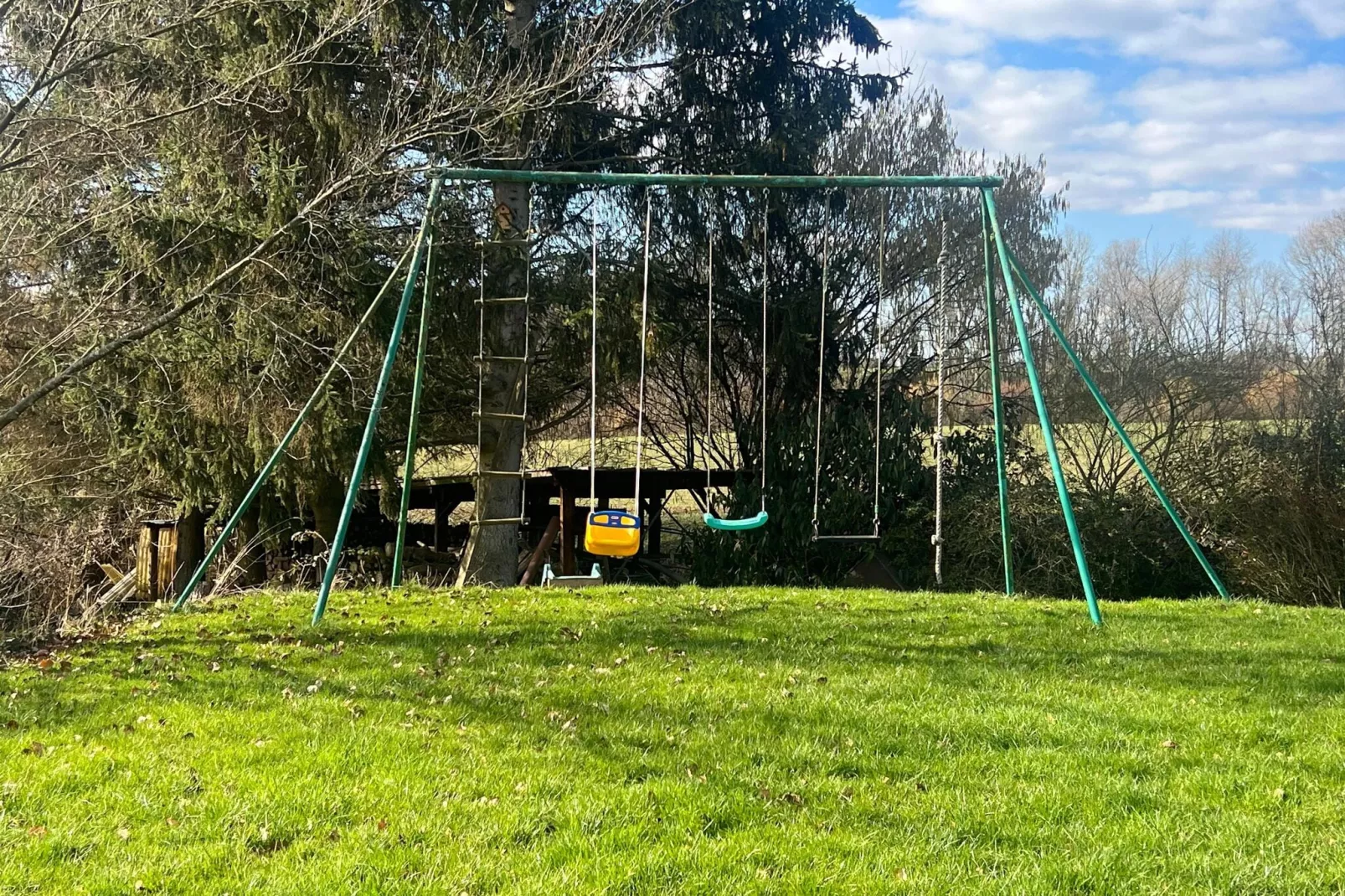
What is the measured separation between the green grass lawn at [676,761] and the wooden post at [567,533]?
5934mm

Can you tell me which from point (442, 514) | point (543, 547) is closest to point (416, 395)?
point (543, 547)

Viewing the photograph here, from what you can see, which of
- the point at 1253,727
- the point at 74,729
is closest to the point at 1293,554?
the point at 1253,727

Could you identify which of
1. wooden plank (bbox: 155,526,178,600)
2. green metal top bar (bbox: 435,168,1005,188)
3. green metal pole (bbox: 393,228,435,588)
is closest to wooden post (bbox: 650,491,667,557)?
green metal pole (bbox: 393,228,435,588)

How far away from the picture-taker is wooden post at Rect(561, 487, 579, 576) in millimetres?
13062

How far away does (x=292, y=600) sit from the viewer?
839cm

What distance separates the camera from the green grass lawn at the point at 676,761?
10.6 ft

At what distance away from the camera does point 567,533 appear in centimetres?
1320

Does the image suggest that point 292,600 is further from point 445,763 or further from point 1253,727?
point 1253,727

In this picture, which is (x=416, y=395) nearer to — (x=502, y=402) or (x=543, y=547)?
(x=502, y=402)

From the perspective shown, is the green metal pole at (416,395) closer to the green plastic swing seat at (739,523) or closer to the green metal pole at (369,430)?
the green metal pole at (369,430)

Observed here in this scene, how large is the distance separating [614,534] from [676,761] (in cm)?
353

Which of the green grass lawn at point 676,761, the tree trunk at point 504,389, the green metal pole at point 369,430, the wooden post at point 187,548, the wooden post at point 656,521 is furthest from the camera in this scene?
the wooden post at point 656,521

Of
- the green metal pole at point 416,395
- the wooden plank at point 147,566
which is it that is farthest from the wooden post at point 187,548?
the green metal pole at point 416,395

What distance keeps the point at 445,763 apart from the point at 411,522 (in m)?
11.7
